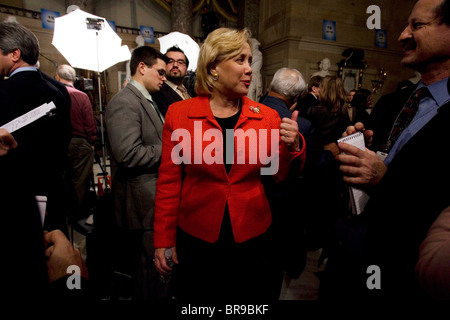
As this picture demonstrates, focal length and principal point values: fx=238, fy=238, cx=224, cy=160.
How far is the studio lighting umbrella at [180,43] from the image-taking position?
12.0 ft

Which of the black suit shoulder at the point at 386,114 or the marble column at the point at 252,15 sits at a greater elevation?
the marble column at the point at 252,15

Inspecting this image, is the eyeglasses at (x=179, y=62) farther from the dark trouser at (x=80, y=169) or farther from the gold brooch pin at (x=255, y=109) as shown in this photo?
the dark trouser at (x=80, y=169)

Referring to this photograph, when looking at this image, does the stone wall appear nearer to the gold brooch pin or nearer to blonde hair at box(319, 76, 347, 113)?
blonde hair at box(319, 76, 347, 113)

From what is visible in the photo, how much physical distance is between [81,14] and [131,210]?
263 cm

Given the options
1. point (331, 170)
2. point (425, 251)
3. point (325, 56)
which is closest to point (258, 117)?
point (331, 170)

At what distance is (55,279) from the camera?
29.5 inches

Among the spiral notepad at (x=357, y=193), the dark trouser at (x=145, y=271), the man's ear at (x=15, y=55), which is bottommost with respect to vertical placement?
the dark trouser at (x=145, y=271)

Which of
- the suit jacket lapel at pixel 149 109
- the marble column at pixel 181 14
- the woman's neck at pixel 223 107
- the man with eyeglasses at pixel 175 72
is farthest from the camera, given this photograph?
the marble column at pixel 181 14

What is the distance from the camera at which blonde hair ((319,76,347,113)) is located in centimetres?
279

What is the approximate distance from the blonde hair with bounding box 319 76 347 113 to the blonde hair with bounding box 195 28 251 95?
5.81 ft

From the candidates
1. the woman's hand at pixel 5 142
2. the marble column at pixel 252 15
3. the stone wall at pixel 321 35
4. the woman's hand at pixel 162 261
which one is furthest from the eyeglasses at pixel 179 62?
the marble column at pixel 252 15

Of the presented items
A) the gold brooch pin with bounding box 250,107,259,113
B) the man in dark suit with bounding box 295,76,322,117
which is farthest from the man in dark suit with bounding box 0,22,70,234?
→ the man in dark suit with bounding box 295,76,322,117

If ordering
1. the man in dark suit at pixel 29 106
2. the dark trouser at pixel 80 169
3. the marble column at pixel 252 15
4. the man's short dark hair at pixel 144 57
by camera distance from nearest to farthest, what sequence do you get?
the man in dark suit at pixel 29 106
the man's short dark hair at pixel 144 57
the dark trouser at pixel 80 169
the marble column at pixel 252 15
